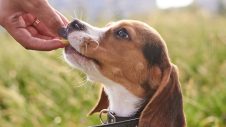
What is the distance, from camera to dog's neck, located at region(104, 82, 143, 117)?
13.0ft

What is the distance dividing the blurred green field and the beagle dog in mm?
833

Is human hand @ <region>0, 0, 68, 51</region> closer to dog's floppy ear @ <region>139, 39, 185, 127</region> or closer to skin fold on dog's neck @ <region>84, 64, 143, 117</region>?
skin fold on dog's neck @ <region>84, 64, 143, 117</region>

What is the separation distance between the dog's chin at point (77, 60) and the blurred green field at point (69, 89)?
95 centimetres

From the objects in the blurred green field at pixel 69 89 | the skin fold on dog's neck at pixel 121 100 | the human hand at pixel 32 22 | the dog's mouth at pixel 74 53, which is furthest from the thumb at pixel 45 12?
the blurred green field at pixel 69 89

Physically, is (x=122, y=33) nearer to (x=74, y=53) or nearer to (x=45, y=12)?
(x=74, y=53)

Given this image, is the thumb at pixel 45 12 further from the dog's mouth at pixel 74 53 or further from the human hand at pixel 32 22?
the dog's mouth at pixel 74 53

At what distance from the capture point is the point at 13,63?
919 cm

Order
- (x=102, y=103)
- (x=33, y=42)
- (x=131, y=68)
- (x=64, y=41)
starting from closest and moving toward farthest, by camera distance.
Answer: (x=33, y=42) → (x=64, y=41) → (x=131, y=68) → (x=102, y=103)

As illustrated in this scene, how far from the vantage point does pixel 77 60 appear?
3807 mm

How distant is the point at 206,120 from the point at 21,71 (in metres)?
3.55

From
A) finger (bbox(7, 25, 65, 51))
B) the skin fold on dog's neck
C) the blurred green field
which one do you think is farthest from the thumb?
the blurred green field

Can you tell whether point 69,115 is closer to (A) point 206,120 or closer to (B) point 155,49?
(A) point 206,120

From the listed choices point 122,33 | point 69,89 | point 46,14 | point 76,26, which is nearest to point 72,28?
point 76,26

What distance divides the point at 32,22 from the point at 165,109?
91 centimetres
